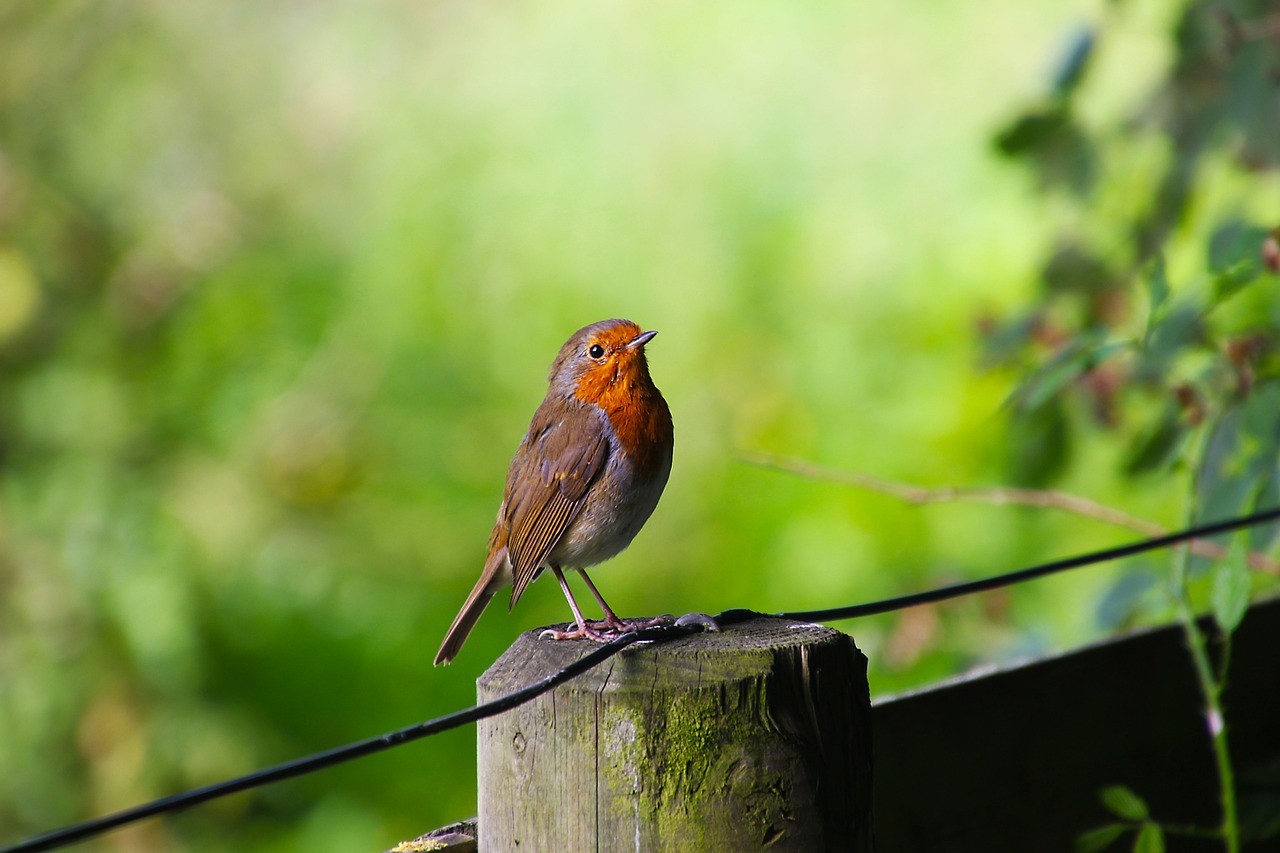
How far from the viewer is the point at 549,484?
78.7 inches

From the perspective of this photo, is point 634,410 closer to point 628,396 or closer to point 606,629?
point 628,396

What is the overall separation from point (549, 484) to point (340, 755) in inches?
40.9

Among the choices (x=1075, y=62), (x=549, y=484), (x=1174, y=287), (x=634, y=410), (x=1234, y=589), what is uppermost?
(x=1075, y=62)

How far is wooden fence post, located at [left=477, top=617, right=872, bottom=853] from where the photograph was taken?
3.63ft

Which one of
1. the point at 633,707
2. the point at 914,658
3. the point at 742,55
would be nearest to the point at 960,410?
the point at 914,658

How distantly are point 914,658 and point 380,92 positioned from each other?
2.94 m

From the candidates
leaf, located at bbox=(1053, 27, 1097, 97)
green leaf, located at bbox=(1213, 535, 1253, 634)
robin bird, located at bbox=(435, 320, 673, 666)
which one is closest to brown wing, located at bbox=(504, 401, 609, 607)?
robin bird, located at bbox=(435, 320, 673, 666)

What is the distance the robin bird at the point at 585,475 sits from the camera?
200 centimetres

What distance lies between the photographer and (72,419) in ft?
13.6

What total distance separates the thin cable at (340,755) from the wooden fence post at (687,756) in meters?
0.02

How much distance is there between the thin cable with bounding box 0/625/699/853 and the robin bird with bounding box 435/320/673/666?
78 centimetres

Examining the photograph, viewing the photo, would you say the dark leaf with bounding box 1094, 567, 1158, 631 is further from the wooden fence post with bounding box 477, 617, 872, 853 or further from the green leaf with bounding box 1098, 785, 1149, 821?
the wooden fence post with bounding box 477, 617, 872, 853

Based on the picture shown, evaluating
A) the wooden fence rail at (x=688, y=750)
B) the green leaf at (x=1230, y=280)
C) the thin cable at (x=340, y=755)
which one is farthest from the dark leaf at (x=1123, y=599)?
the thin cable at (x=340, y=755)

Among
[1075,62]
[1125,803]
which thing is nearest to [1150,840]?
[1125,803]
